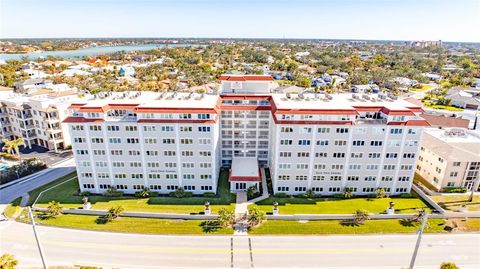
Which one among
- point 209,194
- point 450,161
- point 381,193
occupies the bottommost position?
point 209,194

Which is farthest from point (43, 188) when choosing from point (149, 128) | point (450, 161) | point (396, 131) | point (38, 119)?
point (450, 161)

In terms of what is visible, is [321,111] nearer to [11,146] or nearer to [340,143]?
[340,143]

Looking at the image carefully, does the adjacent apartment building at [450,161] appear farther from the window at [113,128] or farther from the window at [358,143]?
the window at [113,128]

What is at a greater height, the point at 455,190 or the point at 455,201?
the point at 455,190

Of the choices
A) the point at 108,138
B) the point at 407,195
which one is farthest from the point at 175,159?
the point at 407,195

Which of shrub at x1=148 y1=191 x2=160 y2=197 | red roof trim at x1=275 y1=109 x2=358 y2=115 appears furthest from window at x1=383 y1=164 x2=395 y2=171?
shrub at x1=148 y1=191 x2=160 y2=197

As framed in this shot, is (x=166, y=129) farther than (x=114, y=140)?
No

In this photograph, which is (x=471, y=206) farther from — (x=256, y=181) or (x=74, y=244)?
(x=74, y=244)
